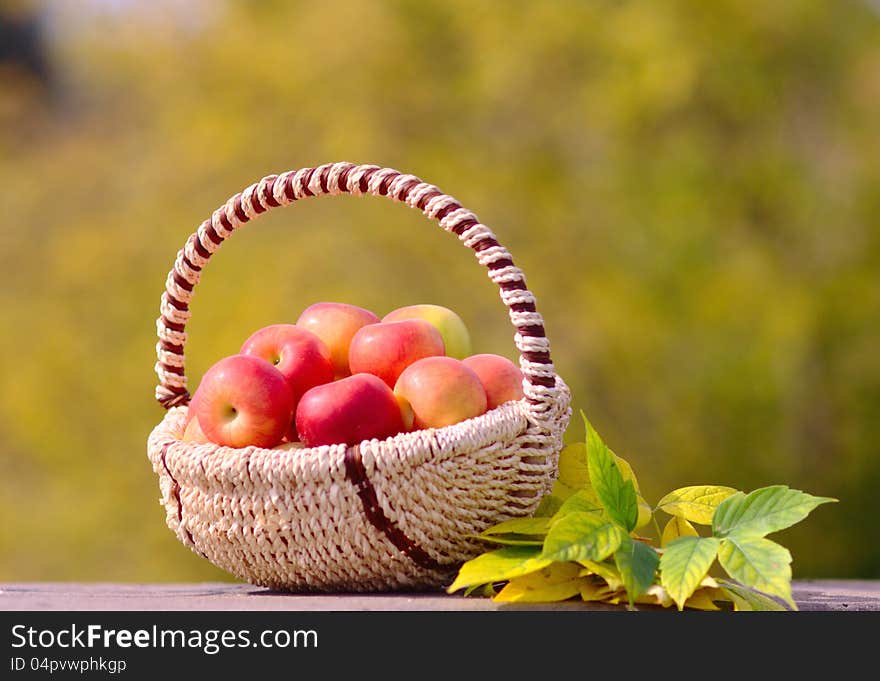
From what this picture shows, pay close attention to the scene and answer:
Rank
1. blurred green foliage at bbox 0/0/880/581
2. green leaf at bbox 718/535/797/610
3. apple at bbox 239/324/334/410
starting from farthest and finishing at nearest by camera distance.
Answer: blurred green foliage at bbox 0/0/880/581 < apple at bbox 239/324/334/410 < green leaf at bbox 718/535/797/610

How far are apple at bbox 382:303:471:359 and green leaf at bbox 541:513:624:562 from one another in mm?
329

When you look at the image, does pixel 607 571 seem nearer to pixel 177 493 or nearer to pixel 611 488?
pixel 611 488

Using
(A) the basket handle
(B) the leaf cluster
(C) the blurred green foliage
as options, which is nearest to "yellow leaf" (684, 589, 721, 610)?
(B) the leaf cluster

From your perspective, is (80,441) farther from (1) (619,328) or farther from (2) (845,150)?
(2) (845,150)

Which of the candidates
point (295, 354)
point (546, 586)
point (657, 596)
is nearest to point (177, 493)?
point (295, 354)

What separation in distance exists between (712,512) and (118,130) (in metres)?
3.63

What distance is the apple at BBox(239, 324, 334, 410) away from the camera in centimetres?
121

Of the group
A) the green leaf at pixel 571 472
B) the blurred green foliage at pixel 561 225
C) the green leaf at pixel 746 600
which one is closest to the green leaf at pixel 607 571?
the green leaf at pixel 746 600

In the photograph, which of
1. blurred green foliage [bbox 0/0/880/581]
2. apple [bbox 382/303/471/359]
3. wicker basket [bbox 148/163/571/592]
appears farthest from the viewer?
blurred green foliage [bbox 0/0/880/581]

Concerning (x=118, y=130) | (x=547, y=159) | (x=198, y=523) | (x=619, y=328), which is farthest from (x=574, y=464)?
(x=118, y=130)

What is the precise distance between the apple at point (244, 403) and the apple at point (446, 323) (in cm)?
20

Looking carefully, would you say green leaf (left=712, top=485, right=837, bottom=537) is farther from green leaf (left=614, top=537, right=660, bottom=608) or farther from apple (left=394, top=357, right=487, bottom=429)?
apple (left=394, top=357, right=487, bottom=429)

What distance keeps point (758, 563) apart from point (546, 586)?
204 mm

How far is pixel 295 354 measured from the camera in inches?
47.9
